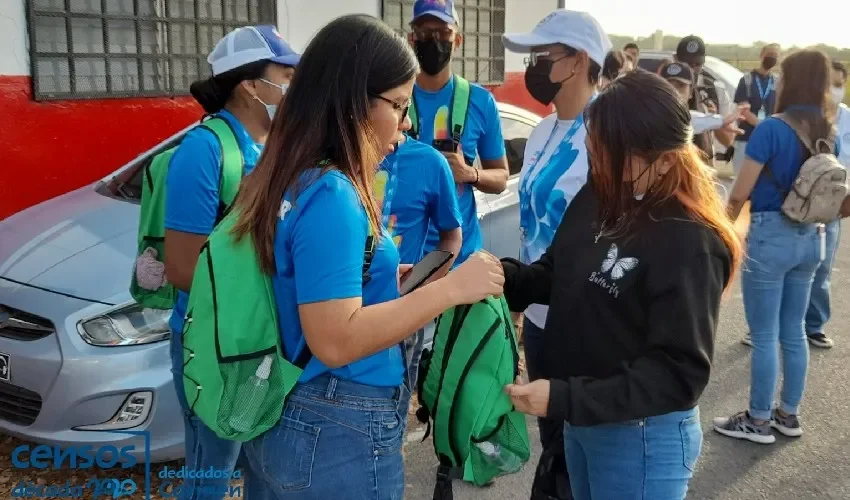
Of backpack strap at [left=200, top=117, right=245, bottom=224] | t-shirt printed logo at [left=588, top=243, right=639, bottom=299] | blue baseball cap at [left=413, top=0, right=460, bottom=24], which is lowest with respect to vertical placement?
t-shirt printed logo at [left=588, top=243, right=639, bottom=299]

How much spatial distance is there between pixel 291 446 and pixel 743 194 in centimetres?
299

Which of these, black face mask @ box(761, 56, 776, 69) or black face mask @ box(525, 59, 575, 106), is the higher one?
black face mask @ box(525, 59, 575, 106)

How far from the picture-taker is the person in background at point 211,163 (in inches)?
91.5

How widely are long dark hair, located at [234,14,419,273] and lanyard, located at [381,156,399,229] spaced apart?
1.02 meters

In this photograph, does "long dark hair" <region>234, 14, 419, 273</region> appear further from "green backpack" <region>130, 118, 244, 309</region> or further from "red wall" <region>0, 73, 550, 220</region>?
"red wall" <region>0, 73, 550, 220</region>

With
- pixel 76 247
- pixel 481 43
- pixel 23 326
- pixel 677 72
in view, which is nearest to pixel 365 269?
pixel 23 326

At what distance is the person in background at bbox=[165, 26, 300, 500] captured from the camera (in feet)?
7.63

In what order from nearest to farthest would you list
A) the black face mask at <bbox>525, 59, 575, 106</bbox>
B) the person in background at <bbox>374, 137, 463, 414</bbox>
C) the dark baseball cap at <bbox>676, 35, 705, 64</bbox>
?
the person in background at <bbox>374, 137, 463, 414</bbox> < the black face mask at <bbox>525, 59, 575, 106</bbox> < the dark baseball cap at <bbox>676, 35, 705, 64</bbox>

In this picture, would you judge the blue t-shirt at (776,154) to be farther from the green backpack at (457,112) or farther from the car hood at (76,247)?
the car hood at (76,247)

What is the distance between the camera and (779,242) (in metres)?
3.84

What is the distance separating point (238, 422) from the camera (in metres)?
1.59

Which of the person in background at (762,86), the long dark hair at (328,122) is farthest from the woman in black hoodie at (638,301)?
the person in background at (762,86)

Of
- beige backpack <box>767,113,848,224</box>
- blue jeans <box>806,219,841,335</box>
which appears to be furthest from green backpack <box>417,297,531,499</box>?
blue jeans <box>806,219,841,335</box>

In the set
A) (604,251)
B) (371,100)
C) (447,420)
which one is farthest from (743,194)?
(371,100)
